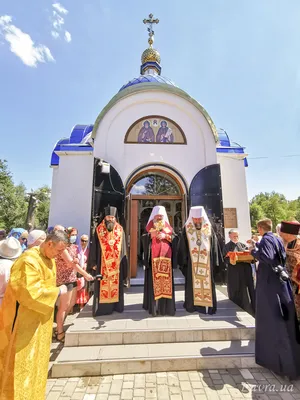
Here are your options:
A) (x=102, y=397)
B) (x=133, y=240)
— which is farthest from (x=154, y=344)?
(x=133, y=240)

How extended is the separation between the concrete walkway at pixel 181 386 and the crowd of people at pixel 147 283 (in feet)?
0.75

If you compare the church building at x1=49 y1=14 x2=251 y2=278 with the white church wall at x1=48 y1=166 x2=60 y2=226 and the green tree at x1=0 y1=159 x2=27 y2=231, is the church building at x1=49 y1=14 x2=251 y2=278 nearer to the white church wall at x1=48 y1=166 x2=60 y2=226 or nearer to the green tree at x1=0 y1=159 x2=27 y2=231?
the white church wall at x1=48 y1=166 x2=60 y2=226

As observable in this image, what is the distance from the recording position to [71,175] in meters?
6.77

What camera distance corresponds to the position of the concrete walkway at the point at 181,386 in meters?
2.50

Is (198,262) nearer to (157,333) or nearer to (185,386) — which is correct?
(157,333)

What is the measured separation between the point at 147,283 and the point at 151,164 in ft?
13.2

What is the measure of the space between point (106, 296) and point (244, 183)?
224 inches

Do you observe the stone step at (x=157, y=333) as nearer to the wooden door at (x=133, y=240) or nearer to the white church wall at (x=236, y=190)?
the wooden door at (x=133, y=240)

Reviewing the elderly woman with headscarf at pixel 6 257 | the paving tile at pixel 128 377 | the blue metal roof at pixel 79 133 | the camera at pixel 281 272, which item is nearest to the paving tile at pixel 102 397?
the paving tile at pixel 128 377

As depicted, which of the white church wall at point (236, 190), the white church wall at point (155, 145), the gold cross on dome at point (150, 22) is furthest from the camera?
the gold cross on dome at point (150, 22)

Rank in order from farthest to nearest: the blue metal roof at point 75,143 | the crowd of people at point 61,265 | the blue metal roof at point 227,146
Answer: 1. the blue metal roof at point 227,146
2. the blue metal roof at point 75,143
3. the crowd of people at point 61,265

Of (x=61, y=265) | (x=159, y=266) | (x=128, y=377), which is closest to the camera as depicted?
(x=128, y=377)

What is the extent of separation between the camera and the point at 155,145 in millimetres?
6891

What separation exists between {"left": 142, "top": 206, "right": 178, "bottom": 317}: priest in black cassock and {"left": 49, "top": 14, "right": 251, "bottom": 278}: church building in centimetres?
216
